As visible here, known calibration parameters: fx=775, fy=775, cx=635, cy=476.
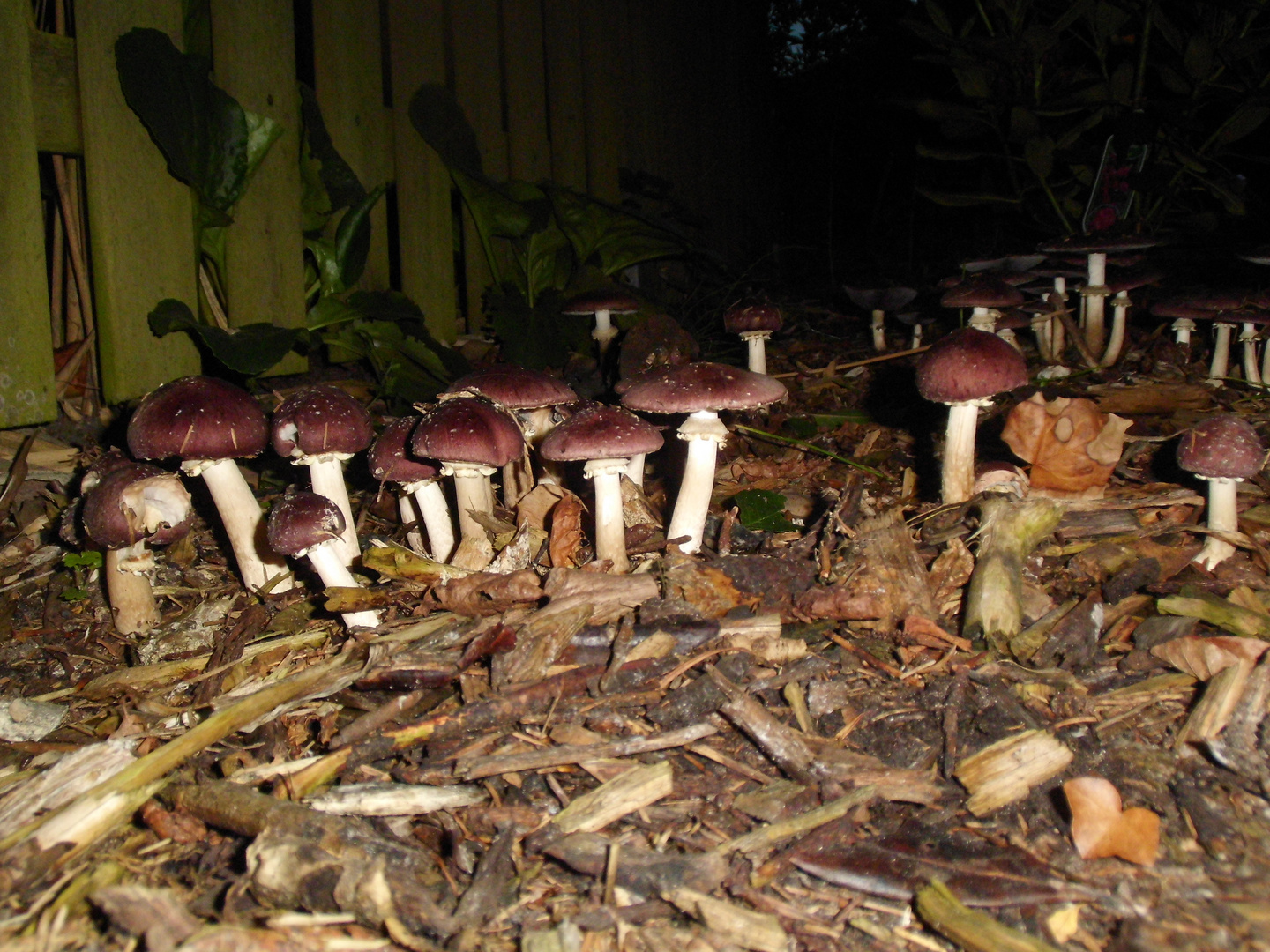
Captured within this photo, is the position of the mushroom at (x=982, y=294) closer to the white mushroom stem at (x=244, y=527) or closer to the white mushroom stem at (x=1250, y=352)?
the white mushroom stem at (x=1250, y=352)

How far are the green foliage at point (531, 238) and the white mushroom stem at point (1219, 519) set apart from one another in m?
3.67

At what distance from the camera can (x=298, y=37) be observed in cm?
584

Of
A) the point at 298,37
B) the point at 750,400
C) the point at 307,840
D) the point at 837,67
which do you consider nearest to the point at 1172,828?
the point at 750,400

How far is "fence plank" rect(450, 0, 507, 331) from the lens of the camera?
628 cm

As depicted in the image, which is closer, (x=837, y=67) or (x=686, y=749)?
(x=686, y=749)

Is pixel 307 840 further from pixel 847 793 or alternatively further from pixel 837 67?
pixel 837 67

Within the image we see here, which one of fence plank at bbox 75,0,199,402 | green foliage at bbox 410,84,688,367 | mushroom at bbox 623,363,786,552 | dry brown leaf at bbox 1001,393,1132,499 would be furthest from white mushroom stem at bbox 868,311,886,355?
fence plank at bbox 75,0,199,402

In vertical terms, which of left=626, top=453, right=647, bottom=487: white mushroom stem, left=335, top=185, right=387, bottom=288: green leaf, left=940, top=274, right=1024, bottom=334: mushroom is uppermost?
left=335, top=185, right=387, bottom=288: green leaf

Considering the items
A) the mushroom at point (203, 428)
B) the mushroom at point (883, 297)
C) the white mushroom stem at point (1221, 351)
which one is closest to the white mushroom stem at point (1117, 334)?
the white mushroom stem at point (1221, 351)

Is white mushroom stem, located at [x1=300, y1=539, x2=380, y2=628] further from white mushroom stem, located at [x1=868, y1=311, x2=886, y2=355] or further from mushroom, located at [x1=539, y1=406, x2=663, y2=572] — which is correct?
white mushroom stem, located at [x1=868, y1=311, x2=886, y2=355]

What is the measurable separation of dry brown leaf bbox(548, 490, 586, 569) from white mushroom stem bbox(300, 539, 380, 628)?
2.60 ft

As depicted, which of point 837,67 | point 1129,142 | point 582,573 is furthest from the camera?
point 837,67

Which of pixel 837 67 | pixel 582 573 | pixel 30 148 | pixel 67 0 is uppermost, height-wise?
pixel 837 67

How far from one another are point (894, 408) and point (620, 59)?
613 cm
